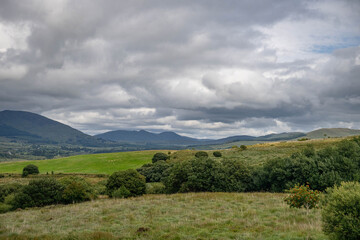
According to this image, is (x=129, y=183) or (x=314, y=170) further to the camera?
(x=129, y=183)

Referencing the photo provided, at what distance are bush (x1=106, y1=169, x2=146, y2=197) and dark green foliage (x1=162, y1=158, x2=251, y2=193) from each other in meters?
4.54

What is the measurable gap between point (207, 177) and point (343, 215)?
24767 millimetres

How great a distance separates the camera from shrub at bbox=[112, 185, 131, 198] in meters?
29.5

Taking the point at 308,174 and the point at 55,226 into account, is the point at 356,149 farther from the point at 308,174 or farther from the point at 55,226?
the point at 55,226

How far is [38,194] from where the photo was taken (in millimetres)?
27391

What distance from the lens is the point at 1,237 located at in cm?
1281

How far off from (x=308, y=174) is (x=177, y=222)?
23152 millimetres

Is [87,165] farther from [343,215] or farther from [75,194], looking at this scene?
[343,215]

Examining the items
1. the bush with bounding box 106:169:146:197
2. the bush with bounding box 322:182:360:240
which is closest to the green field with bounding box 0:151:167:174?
the bush with bounding box 106:169:146:197

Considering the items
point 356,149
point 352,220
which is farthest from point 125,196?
point 356,149

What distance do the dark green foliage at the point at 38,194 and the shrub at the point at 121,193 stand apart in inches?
251

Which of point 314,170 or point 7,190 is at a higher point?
point 314,170

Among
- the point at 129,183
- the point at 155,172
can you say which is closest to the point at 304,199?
the point at 129,183

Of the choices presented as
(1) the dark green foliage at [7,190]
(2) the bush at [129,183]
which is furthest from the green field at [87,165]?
(2) the bush at [129,183]
